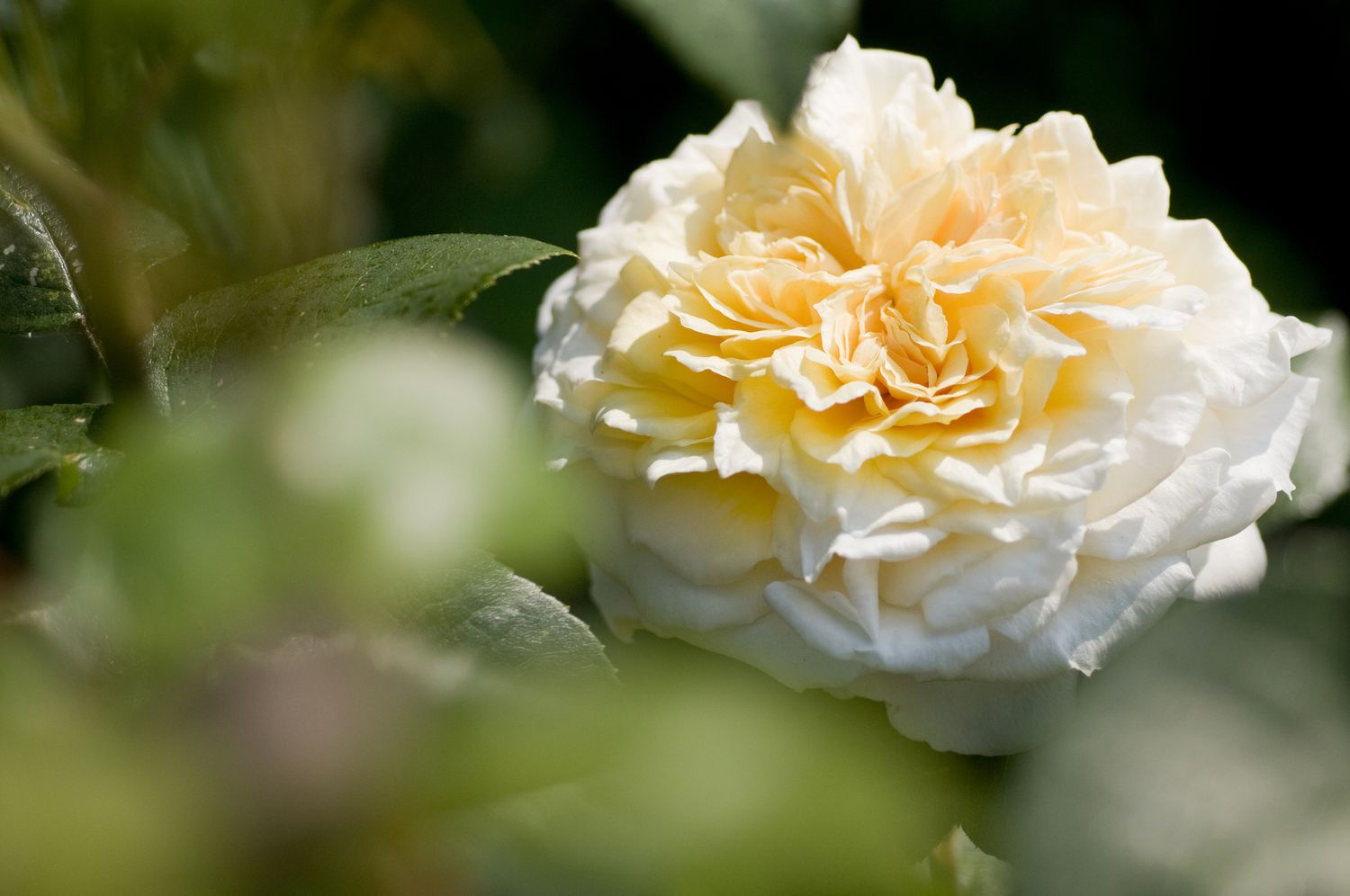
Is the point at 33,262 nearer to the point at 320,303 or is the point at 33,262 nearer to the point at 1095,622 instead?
the point at 320,303

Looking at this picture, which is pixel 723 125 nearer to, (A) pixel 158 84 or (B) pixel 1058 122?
(B) pixel 1058 122

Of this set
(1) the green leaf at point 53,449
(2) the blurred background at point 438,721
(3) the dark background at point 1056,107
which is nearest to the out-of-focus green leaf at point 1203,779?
(2) the blurred background at point 438,721

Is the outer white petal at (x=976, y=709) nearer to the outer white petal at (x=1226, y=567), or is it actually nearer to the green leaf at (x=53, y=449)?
the outer white petal at (x=1226, y=567)

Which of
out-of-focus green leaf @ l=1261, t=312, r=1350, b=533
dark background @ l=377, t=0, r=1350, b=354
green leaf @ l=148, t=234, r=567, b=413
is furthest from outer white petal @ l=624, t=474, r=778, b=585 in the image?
dark background @ l=377, t=0, r=1350, b=354

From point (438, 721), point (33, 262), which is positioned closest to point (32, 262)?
point (33, 262)

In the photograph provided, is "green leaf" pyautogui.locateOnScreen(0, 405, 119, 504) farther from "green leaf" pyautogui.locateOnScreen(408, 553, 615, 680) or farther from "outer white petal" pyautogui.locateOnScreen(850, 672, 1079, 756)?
"outer white petal" pyautogui.locateOnScreen(850, 672, 1079, 756)
